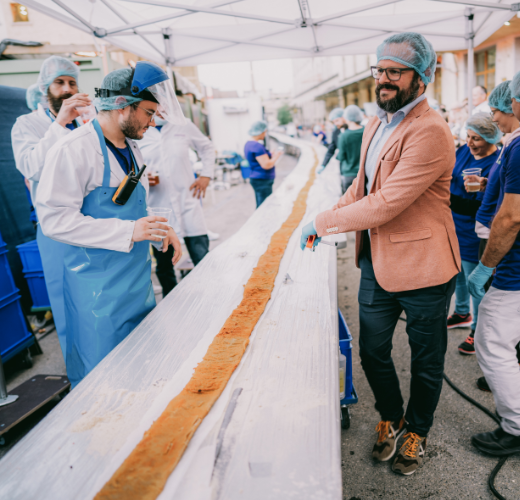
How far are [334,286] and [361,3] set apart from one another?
370cm

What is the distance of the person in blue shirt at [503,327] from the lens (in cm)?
179

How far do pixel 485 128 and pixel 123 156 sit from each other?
2308mm

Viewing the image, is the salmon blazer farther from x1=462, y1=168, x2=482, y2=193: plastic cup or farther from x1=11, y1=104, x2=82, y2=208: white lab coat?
x1=11, y1=104, x2=82, y2=208: white lab coat

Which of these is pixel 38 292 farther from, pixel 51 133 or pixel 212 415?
pixel 212 415

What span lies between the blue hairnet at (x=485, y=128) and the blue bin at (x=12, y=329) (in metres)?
3.60

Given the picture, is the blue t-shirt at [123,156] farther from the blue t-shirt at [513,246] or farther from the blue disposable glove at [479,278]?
the blue disposable glove at [479,278]

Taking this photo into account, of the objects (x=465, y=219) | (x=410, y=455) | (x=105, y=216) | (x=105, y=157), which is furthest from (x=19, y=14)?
(x=410, y=455)

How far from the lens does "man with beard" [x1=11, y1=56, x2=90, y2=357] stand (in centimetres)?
225

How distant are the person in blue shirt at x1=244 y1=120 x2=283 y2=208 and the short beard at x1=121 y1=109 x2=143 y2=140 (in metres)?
3.76

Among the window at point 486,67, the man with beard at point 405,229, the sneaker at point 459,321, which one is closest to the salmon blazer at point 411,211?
the man with beard at point 405,229

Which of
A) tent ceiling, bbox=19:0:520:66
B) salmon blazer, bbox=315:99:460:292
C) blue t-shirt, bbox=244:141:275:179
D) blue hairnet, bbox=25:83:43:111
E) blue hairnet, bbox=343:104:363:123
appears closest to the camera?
salmon blazer, bbox=315:99:460:292

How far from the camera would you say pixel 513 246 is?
71.7 inches

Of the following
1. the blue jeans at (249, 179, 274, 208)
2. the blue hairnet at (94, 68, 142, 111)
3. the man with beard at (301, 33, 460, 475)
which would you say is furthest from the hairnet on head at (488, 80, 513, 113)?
the blue jeans at (249, 179, 274, 208)

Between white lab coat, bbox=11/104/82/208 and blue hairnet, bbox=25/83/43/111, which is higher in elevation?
blue hairnet, bbox=25/83/43/111
